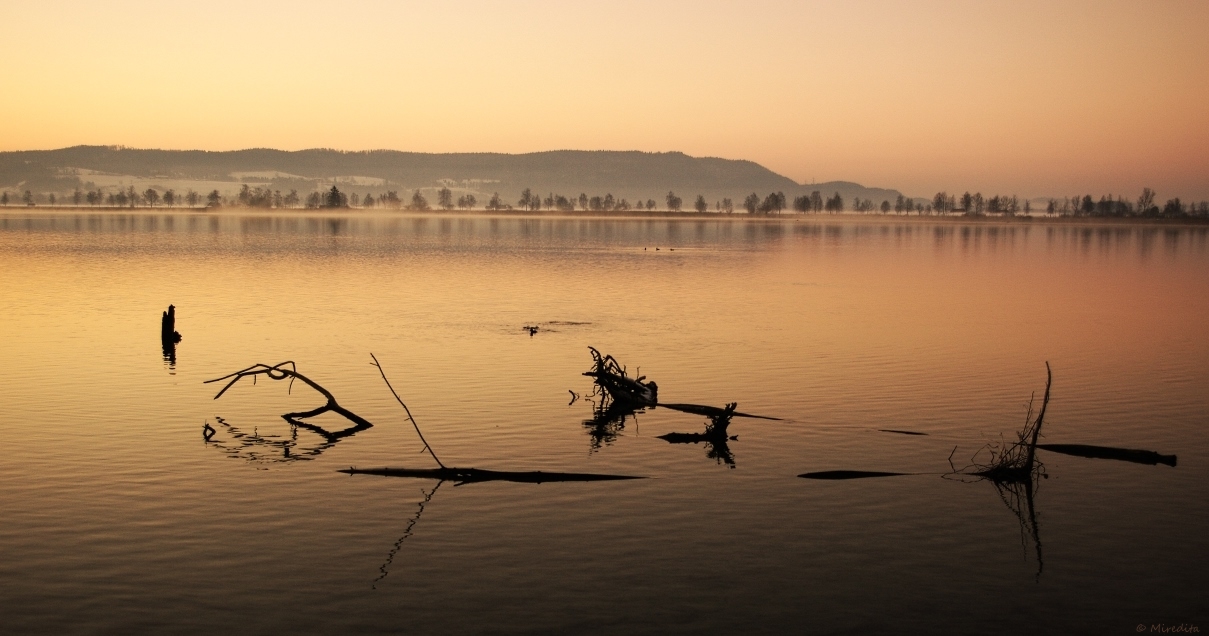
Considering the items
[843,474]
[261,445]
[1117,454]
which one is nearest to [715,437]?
[843,474]

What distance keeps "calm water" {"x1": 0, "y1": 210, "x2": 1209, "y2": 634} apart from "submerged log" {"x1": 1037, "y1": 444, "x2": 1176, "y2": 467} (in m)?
0.29

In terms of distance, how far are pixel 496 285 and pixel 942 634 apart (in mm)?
70816

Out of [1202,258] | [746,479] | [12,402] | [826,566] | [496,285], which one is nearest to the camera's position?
[826,566]

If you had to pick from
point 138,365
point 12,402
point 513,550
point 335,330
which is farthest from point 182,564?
point 335,330

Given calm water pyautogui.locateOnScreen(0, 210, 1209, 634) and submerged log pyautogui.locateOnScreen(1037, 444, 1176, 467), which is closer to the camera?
calm water pyautogui.locateOnScreen(0, 210, 1209, 634)

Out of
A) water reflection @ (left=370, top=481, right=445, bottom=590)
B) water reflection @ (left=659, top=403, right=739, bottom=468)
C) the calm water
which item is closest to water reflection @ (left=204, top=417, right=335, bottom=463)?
the calm water

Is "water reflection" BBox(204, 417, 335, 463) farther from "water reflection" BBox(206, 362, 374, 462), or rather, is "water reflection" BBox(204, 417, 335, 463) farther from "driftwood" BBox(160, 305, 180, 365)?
"driftwood" BBox(160, 305, 180, 365)

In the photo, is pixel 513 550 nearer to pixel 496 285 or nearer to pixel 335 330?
pixel 335 330

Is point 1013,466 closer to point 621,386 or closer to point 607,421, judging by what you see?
point 607,421

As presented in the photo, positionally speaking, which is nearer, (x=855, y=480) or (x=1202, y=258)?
(x=855, y=480)

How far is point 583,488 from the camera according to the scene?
2341 cm

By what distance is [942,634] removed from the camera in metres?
16.2

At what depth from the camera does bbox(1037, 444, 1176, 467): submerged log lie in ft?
85.4

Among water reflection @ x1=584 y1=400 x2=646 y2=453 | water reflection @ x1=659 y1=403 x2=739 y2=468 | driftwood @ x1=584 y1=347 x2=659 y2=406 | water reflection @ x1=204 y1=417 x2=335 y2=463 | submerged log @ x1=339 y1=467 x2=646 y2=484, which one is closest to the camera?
submerged log @ x1=339 y1=467 x2=646 y2=484
